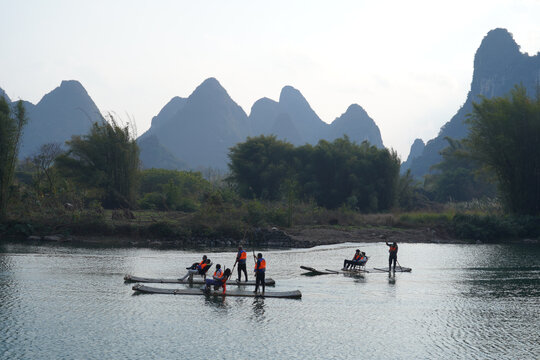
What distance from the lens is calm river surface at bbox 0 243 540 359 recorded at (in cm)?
1374

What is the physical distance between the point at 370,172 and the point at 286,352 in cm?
5808

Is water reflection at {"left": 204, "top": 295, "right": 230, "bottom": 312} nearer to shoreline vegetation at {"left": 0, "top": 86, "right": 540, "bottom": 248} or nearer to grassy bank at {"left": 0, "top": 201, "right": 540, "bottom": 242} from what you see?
grassy bank at {"left": 0, "top": 201, "right": 540, "bottom": 242}

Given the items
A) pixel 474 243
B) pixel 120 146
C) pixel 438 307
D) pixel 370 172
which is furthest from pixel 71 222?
pixel 370 172

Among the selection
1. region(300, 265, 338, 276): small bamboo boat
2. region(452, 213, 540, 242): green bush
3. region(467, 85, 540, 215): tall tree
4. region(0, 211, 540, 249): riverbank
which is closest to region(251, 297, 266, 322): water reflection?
region(300, 265, 338, 276): small bamboo boat

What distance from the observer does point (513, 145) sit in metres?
50.4

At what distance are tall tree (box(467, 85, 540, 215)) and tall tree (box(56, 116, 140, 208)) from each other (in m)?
38.1

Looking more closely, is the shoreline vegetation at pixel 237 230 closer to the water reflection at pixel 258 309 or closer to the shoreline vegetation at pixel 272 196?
the shoreline vegetation at pixel 272 196

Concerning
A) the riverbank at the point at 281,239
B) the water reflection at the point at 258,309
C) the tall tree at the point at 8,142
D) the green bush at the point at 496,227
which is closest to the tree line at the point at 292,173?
the tall tree at the point at 8,142

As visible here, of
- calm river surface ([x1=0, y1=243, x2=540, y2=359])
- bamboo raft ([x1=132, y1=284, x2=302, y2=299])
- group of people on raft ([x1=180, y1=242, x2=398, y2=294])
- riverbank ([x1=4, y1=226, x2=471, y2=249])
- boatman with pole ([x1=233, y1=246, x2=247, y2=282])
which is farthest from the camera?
riverbank ([x1=4, y1=226, x2=471, y2=249])

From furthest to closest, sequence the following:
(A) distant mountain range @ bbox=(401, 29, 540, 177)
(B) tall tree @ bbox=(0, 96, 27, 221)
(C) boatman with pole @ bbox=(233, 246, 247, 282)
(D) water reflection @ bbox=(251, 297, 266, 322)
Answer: (A) distant mountain range @ bbox=(401, 29, 540, 177) < (B) tall tree @ bbox=(0, 96, 27, 221) < (C) boatman with pole @ bbox=(233, 246, 247, 282) < (D) water reflection @ bbox=(251, 297, 266, 322)

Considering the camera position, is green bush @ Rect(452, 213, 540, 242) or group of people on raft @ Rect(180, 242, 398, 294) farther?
green bush @ Rect(452, 213, 540, 242)

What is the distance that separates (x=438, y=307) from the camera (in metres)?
19.3

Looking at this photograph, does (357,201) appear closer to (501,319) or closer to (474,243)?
(474,243)

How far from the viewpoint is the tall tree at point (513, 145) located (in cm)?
5019
